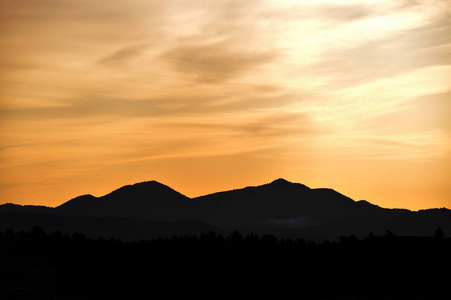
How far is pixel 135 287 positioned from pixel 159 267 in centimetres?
992

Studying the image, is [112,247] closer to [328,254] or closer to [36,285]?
[36,285]

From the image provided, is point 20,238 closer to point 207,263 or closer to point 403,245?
point 207,263

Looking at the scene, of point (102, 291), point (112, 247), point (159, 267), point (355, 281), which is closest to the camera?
point (102, 291)

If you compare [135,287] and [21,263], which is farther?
[21,263]

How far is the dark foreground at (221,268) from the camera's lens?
3524 inches

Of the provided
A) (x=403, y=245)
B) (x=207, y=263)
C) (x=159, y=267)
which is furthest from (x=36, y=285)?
(x=403, y=245)

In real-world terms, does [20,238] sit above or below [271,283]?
above

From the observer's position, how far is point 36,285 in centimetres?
8969

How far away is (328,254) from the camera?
4186 inches

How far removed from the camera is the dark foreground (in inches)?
3524

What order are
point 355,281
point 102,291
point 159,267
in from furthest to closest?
1. point 159,267
2. point 355,281
3. point 102,291

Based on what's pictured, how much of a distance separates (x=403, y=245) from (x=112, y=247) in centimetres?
4389

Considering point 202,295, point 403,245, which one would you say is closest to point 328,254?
point 403,245

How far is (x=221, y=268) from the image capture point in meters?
102
